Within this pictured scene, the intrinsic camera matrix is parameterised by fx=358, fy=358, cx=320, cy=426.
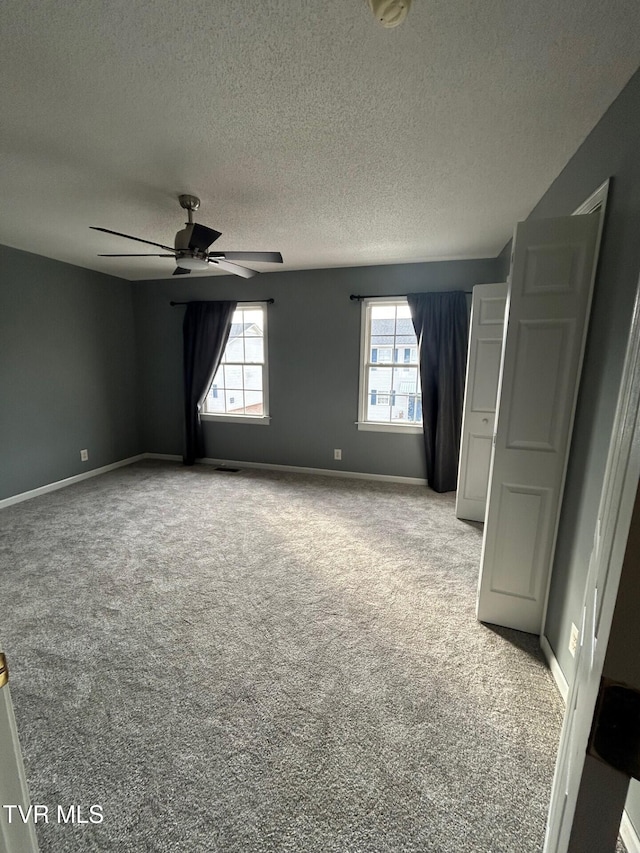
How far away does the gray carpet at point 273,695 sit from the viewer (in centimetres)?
116

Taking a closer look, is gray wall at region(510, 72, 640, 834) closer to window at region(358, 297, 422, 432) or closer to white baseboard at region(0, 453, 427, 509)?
window at region(358, 297, 422, 432)

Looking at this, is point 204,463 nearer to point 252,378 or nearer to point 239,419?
point 239,419

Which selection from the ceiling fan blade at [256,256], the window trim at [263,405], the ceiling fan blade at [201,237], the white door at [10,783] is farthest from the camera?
the window trim at [263,405]

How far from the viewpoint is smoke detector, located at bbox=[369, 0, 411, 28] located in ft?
3.26

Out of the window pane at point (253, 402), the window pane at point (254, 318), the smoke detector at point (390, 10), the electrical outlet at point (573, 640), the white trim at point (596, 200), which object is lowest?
the electrical outlet at point (573, 640)

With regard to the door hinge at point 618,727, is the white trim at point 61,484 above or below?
below

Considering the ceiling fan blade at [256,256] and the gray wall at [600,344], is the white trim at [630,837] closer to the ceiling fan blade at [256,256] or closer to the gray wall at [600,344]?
the gray wall at [600,344]

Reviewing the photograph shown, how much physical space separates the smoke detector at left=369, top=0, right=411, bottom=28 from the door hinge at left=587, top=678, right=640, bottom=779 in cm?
159

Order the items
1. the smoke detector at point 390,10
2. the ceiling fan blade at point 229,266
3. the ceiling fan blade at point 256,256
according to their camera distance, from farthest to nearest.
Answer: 1. the ceiling fan blade at point 229,266
2. the ceiling fan blade at point 256,256
3. the smoke detector at point 390,10

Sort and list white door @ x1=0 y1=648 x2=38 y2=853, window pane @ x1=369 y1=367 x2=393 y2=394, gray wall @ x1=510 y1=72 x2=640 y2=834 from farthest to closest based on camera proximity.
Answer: window pane @ x1=369 y1=367 x2=393 y2=394, gray wall @ x1=510 y1=72 x2=640 y2=834, white door @ x1=0 y1=648 x2=38 y2=853

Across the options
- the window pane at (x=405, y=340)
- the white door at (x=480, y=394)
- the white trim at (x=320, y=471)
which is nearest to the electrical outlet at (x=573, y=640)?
the white door at (x=480, y=394)

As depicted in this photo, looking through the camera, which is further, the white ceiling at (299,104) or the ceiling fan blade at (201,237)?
the ceiling fan blade at (201,237)

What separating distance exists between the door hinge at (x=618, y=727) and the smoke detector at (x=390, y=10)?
159 centimetres

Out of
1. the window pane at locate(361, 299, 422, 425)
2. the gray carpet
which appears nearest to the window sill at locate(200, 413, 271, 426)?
the window pane at locate(361, 299, 422, 425)
